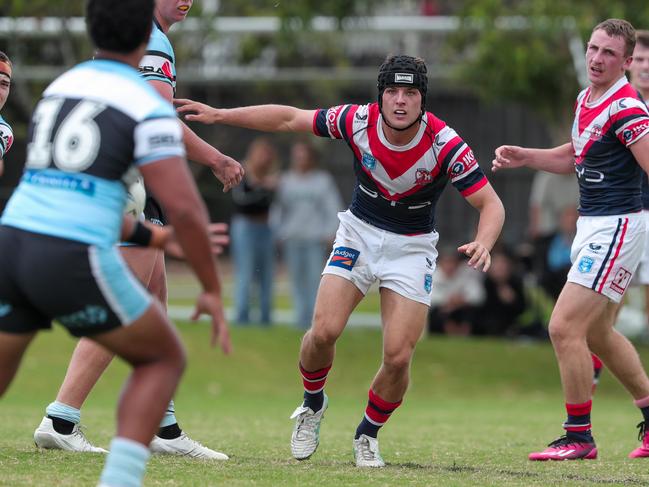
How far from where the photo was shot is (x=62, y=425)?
684 centimetres

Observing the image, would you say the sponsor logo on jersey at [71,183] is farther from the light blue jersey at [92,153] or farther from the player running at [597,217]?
the player running at [597,217]

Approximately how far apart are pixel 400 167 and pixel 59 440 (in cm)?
253

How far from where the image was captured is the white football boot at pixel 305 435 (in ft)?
23.2

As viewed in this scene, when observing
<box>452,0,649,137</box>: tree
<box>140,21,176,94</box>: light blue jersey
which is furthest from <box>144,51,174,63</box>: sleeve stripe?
<box>452,0,649,137</box>: tree

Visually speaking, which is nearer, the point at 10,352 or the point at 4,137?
the point at 10,352

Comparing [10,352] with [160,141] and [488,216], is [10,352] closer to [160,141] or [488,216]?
[160,141]

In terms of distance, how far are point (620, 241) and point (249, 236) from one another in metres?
9.39

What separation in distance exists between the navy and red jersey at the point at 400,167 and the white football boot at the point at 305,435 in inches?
48.3

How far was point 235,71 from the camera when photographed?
765 inches

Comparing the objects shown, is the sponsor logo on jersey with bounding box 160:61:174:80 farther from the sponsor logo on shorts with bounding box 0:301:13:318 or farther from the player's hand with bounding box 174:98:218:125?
the sponsor logo on shorts with bounding box 0:301:13:318

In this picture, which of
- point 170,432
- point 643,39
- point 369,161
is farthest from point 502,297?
point 170,432

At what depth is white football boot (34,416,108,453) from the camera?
6.84 metres

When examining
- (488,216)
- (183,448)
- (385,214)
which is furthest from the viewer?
(385,214)

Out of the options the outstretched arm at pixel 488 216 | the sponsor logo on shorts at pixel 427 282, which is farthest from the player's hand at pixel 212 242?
the sponsor logo on shorts at pixel 427 282
